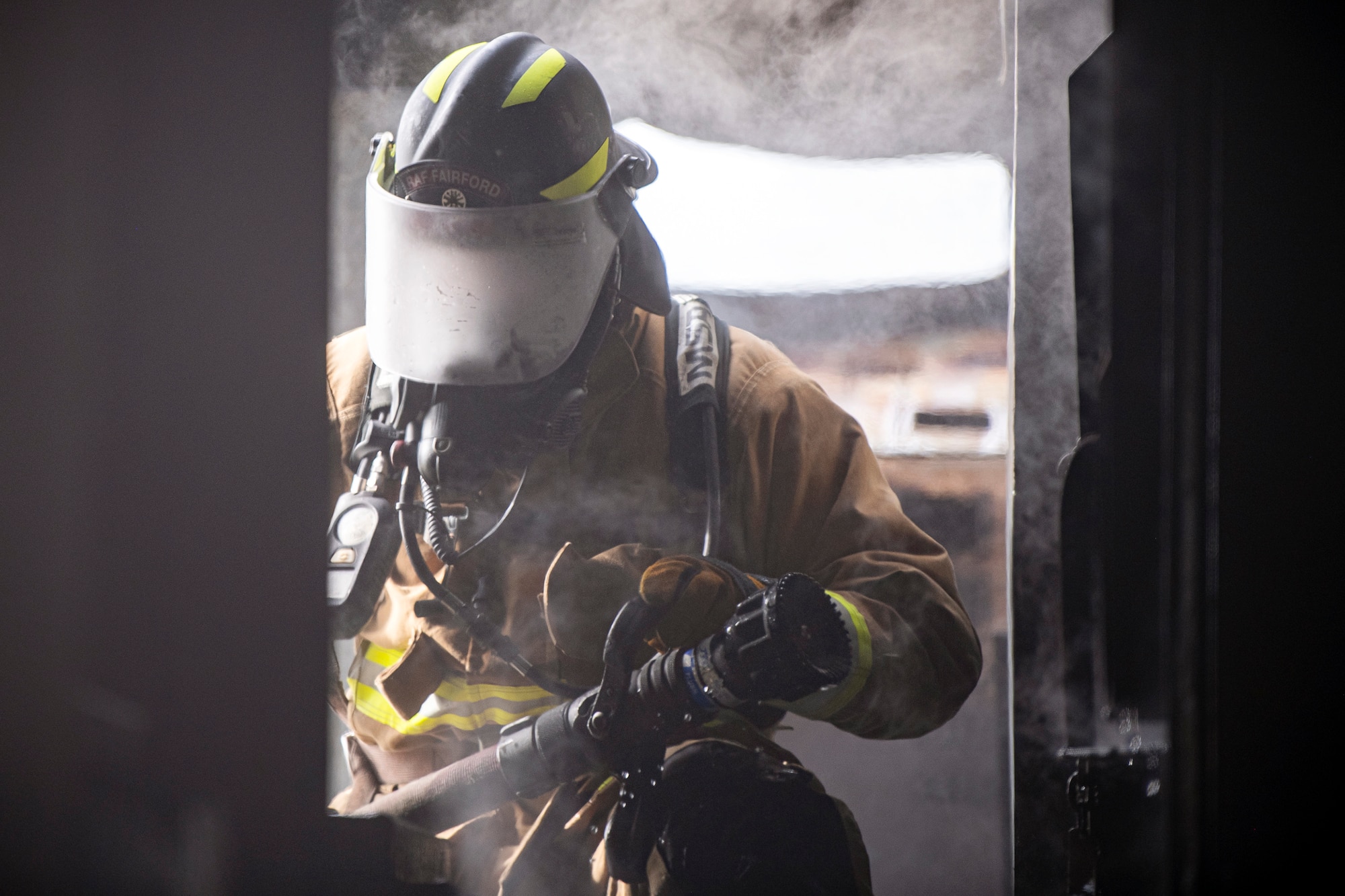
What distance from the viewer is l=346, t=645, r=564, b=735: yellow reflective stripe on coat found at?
0.94 meters

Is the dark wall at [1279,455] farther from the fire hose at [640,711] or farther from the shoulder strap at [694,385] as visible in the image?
the shoulder strap at [694,385]

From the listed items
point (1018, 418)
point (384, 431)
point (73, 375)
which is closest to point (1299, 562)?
point (1018, 418)

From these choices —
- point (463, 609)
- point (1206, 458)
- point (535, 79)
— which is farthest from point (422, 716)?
point (1206, 458)

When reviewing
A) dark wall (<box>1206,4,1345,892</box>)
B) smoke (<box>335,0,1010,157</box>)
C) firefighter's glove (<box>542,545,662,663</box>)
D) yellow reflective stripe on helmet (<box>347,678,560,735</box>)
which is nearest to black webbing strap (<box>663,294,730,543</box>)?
firefighter's glove (<box>542,545,662,663</box>)

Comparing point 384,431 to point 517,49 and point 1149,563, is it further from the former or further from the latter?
point 1149,563

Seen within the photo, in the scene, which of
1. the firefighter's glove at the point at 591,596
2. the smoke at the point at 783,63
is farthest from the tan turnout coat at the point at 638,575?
the smoke at the point at 783,63

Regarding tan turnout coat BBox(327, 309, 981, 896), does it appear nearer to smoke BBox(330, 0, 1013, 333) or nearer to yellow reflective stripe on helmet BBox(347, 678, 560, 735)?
yellow reflective stripe on helmet BBox(347, 678, 560, 735)

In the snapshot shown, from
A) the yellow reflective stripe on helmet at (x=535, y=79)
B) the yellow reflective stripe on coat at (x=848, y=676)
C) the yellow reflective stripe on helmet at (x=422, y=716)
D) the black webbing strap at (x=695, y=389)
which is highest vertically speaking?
the yellow reflective stripe on helmet at (x=535, y=79)

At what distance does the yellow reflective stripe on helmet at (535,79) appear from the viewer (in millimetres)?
914

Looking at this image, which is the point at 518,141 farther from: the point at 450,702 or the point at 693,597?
the point at 450,702

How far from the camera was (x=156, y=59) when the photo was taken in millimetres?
998

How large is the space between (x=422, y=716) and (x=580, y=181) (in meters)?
0.66

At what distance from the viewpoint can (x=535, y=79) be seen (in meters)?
0.92

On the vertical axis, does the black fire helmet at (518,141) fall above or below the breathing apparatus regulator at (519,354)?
above
